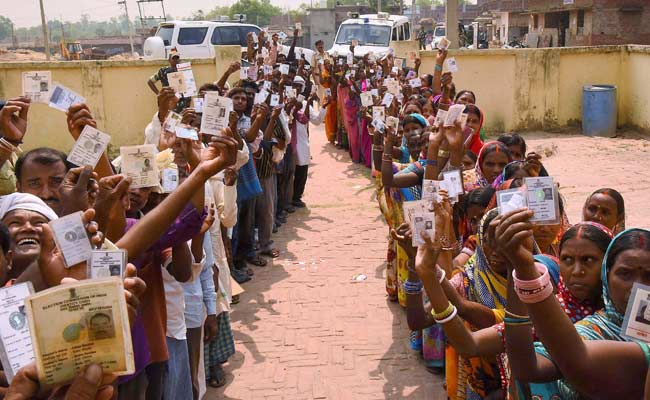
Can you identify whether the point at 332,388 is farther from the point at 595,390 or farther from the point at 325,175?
the point at 325,175

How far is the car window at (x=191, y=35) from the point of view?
17438 mm

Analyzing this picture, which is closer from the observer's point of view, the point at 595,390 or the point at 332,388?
the point at 595,390

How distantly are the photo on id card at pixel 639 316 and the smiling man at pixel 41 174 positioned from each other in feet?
7.89

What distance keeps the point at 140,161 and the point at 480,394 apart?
1.88m

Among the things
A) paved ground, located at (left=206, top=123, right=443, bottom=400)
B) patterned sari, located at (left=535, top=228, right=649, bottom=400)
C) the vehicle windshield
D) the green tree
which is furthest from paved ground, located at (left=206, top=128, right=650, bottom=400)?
the green tree

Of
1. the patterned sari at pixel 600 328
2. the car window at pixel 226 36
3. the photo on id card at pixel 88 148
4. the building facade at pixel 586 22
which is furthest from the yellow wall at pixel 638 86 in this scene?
the photo on id card at pixel 88 148

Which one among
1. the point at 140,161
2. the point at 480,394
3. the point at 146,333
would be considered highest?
the point at 140,161

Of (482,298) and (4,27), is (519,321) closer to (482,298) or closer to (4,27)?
(482,298)

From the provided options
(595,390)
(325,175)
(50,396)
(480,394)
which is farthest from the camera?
(325,175)

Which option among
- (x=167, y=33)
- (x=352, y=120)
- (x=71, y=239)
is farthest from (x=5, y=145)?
(x=167, y=33)

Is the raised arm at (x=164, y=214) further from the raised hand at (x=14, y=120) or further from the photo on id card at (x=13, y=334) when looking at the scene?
the raised hand at (x=14, y=120)

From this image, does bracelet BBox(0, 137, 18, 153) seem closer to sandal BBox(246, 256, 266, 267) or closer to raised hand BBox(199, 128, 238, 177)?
raised hand BBox(199, 128, 238, 177)

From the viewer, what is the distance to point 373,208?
934cm

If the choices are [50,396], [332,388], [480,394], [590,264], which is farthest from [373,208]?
[50,396]
